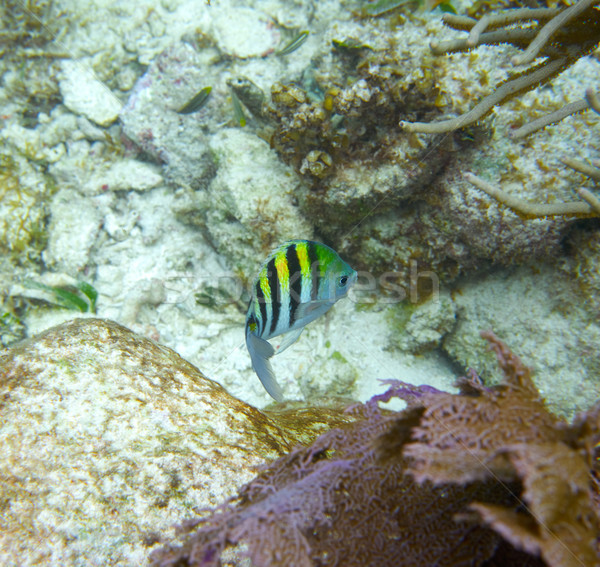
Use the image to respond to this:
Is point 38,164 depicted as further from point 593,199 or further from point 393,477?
point 593,199

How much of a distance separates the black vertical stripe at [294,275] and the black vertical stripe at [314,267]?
0.08m

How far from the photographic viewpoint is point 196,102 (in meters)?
4.13

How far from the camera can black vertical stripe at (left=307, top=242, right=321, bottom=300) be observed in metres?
2.03

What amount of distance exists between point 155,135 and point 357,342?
138 inches

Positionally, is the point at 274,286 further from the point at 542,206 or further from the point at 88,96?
the point at 88,96

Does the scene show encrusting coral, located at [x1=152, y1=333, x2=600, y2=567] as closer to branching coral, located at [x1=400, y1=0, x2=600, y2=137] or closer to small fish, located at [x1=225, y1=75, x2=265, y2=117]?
branching coral, located at [x1=400, y1=0, x2=600, y2=137]

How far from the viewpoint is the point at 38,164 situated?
4.71 metres

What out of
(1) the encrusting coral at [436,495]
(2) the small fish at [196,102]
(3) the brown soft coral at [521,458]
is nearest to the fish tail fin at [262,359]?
(1) the encrusting coral at [436,495]

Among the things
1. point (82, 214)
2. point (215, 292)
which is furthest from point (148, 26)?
point (215, 292)

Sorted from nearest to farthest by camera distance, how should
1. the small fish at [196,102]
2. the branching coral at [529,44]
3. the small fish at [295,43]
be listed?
the branching coral at [529,44]
the small fish at [196,102]
the small fish at [295,43]

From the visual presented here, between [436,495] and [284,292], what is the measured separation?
1.17 m

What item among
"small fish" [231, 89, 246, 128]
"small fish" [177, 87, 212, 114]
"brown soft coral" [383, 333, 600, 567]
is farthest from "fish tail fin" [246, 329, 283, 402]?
"small fish" [177, 87, 212, 114]

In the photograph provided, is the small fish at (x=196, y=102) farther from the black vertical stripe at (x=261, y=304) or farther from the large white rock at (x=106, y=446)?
the black vertical stripe at (x=261, y=304)

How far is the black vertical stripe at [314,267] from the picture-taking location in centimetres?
203
